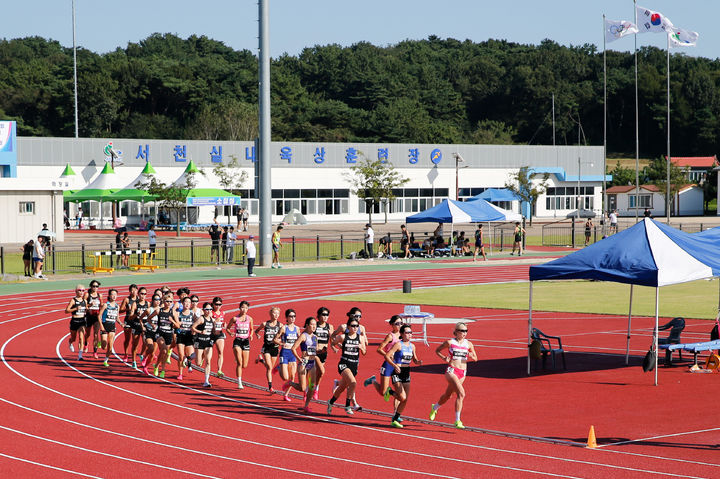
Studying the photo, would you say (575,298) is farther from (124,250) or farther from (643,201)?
(643,201)

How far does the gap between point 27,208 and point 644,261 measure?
1832 inches

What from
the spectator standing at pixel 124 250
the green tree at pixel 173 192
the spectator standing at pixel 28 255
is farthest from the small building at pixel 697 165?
the spectator standing at pixel 28 255

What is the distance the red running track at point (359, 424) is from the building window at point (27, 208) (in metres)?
35.3

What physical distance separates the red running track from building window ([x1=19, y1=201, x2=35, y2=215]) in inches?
1389

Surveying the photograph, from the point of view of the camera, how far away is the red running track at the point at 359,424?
41.0 ft

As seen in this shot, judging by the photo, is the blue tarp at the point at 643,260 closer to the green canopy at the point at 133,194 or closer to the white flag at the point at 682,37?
the white flag at the point at 682,37

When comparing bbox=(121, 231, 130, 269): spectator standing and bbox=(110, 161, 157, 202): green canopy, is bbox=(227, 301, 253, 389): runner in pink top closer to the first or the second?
bbox=(121, 231, 130, 269): spectator standing

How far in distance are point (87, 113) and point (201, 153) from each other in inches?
1859

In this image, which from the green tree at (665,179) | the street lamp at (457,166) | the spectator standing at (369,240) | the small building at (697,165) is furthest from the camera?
the small building at (697,165)

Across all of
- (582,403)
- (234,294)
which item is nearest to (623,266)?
(582,403)

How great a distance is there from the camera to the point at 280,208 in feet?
279

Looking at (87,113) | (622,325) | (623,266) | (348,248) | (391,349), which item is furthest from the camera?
(87,113)

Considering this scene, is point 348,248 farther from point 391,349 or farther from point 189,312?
point 391,349

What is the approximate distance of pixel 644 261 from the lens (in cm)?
1862
